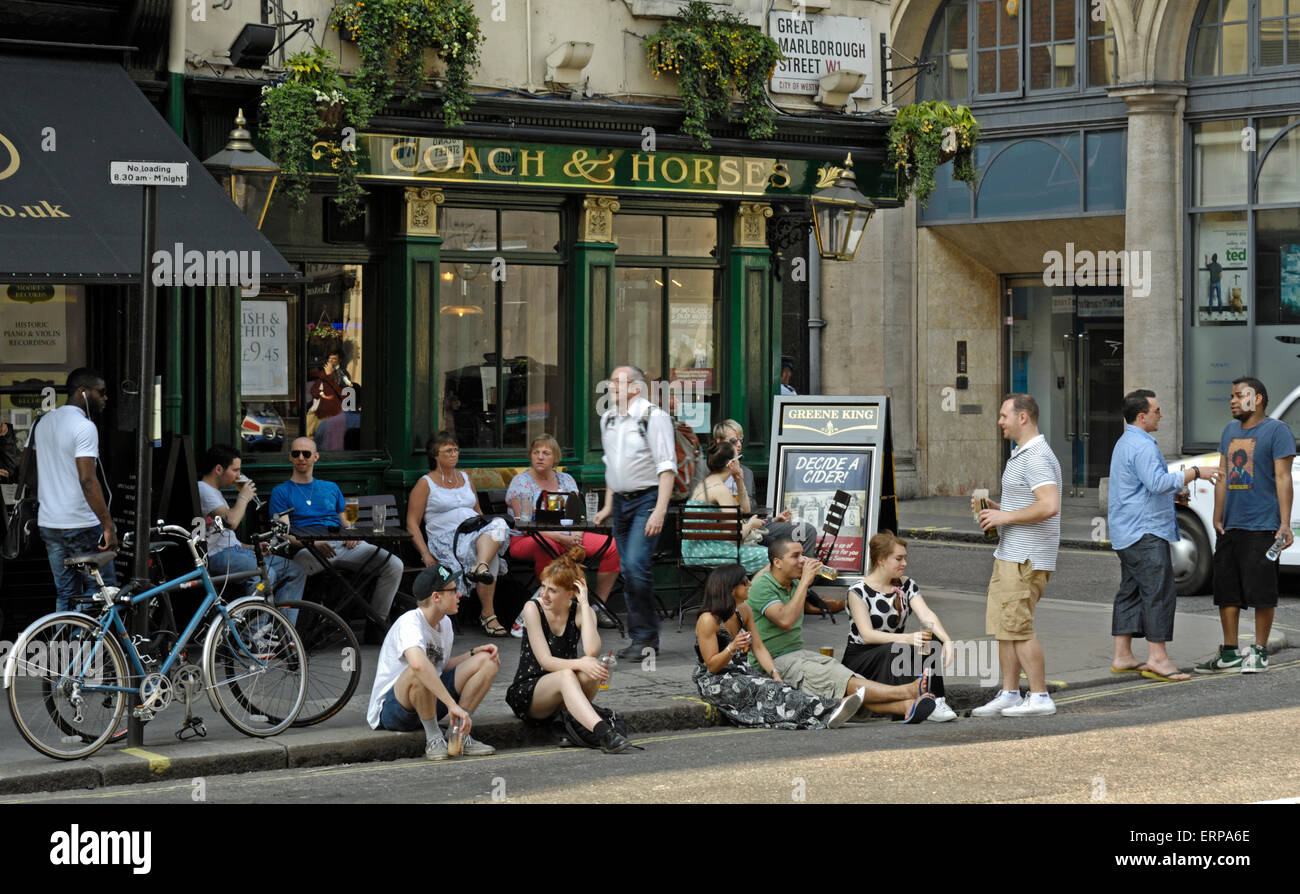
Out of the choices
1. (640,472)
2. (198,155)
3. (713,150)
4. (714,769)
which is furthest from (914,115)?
(714,769)

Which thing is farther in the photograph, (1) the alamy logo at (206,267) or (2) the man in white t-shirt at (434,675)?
(1) the alamy logo at (206,267)

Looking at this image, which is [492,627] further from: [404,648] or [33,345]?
[33,345]

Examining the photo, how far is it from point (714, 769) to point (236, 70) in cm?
673

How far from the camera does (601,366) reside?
45.1ft

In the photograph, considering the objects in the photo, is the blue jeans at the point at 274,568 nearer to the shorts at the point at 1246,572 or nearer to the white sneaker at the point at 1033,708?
the white sneaker at the point at 1033,708

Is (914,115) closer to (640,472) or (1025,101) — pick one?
(640,472)

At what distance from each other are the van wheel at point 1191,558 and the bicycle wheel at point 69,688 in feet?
32.7

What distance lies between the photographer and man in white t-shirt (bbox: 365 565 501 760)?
28.2ft

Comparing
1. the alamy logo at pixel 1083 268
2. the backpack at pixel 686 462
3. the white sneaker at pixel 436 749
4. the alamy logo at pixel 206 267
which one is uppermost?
the alamy logo at pixel 1083 268

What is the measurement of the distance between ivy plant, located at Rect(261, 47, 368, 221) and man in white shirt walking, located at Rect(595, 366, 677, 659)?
274cm

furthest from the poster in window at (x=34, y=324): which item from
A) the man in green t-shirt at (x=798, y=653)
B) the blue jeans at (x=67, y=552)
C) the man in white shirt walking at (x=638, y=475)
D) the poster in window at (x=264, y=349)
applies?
the man in green t-shirt at (x=798, y=653)

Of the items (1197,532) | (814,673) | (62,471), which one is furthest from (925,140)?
(62,471)

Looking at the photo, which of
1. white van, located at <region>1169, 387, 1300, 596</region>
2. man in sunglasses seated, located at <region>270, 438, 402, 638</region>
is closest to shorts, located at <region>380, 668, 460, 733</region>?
man in sunglasses seated, located at <region>270, 438, 402, 638</region>

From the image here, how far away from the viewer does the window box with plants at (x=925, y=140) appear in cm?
1486
